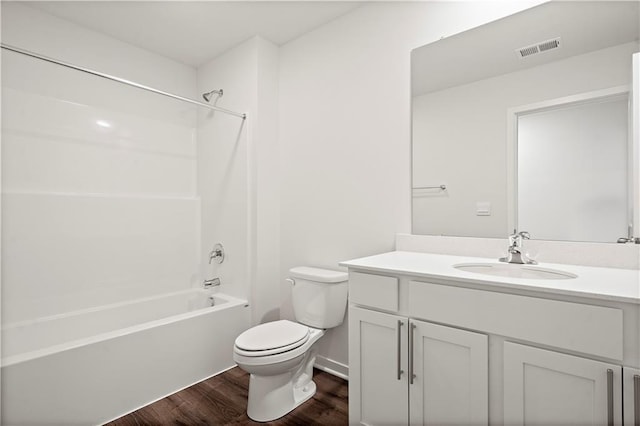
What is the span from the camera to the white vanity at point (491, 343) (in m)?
0.95

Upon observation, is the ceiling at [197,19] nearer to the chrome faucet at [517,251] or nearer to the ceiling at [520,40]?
the ceiling at [520,40]

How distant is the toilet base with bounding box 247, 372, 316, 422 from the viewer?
173 centimetres

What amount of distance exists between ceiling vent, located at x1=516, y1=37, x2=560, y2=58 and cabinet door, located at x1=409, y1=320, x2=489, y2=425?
130 centimetres

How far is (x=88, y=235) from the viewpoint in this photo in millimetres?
2363

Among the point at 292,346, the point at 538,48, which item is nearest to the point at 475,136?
the point at 538,48

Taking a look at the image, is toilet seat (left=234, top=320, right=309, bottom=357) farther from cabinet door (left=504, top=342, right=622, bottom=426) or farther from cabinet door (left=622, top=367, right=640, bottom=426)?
cabinet door (left=622, top=367, right=640, bottom=426)

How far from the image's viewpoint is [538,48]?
1.50 meters

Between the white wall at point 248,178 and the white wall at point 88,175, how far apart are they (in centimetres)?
40

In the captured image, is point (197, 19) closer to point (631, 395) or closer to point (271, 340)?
point (271, 340)

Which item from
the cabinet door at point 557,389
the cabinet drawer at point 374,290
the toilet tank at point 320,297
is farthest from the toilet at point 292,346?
the cabinet door at point 557,389

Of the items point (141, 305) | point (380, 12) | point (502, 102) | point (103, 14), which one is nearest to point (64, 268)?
point (141, 305)

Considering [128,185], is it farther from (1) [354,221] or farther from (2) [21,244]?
(1) [354,221]

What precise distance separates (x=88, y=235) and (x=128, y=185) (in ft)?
1.58

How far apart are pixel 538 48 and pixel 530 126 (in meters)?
0.36
